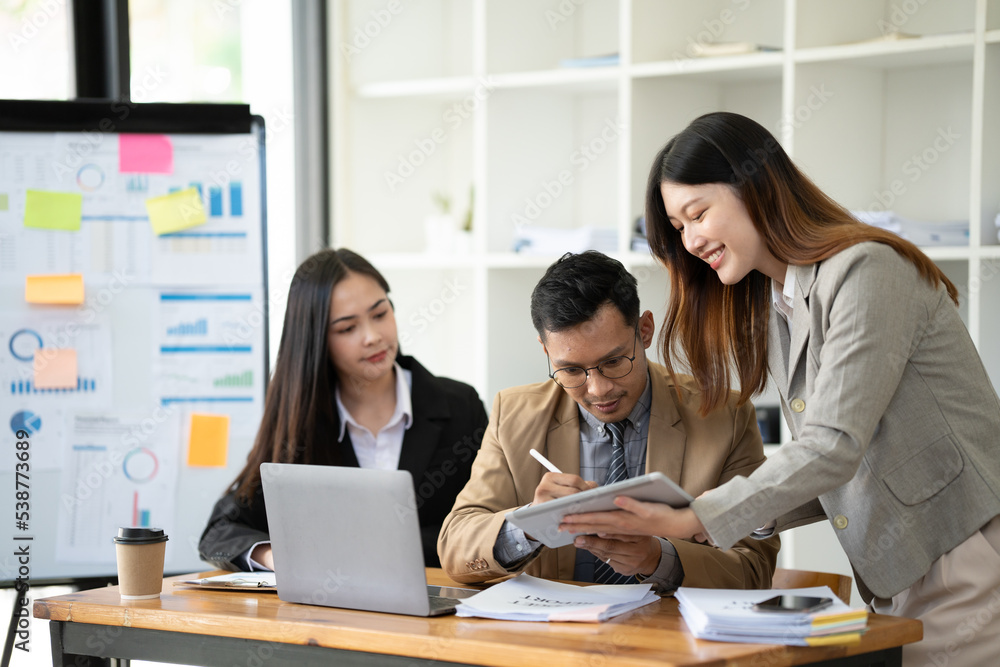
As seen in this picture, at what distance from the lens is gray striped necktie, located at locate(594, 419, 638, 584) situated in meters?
2.05

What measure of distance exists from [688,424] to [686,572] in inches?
12.5

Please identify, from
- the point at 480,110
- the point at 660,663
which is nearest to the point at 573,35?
the point at 480,110

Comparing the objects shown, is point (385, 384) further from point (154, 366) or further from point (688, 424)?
point (688, 424)

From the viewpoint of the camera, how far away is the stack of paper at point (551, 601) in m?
1.62

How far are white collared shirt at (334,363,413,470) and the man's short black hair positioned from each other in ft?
2.34

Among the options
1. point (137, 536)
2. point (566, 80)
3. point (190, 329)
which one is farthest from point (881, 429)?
point (566, 80)

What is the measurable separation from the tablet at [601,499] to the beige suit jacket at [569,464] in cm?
27

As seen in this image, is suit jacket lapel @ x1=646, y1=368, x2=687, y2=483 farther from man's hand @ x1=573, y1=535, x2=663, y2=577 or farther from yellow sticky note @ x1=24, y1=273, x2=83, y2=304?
A: yellow sticky note @ x1=24, y1=273, x2=83, y2=304

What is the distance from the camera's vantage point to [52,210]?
255 cm

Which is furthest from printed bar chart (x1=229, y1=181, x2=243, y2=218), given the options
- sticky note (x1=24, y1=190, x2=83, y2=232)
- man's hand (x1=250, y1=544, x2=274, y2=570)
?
man's hand (x1=250, y1=544, x2=274, y2=570)

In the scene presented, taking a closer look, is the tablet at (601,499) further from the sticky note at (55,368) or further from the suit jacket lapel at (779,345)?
the sticky note at (55,368)

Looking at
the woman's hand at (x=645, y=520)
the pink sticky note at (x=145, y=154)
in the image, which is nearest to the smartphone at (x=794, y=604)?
the woman's hand at (x=645, y=520)

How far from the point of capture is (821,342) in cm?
169

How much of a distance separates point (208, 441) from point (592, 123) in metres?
1.81
